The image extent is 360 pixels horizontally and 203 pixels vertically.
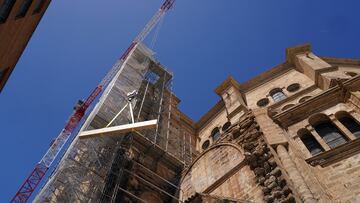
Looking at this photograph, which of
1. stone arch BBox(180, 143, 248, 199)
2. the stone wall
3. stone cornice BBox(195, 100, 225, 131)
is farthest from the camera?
stone cornice BBox(195, 100, 225, 131)

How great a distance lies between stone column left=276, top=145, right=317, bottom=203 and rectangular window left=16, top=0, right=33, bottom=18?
11689mm

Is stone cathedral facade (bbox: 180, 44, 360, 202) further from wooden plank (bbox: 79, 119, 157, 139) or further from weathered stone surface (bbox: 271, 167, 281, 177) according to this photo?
wooden plank (bbox: 79, 119, 157, 139)

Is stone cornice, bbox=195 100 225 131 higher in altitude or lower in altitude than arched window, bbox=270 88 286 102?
higher

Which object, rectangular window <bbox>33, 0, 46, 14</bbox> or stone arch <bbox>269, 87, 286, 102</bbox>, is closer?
rectangular window <bbox>33, 0, 46, 14</bbox>

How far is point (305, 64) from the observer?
24312mm

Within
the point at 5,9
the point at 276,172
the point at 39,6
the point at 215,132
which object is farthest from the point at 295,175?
the point at 215,132

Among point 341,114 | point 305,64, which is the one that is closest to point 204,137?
point 305,64

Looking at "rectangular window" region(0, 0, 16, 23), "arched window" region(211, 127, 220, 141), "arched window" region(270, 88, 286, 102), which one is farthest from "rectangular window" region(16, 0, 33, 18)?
"arched window" region(270, 88, 286, 102)

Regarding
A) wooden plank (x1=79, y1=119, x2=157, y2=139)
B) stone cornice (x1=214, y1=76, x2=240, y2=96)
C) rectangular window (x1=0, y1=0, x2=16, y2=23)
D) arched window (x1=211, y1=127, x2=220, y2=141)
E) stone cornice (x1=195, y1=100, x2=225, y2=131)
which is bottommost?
rectangular window (x1=0, y1=0, x2=16, y2=23)

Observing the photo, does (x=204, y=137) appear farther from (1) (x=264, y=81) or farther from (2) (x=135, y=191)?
(2) (x=135, y=191)

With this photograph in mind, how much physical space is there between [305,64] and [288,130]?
30.7 ft

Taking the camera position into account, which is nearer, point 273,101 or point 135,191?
point 135,191

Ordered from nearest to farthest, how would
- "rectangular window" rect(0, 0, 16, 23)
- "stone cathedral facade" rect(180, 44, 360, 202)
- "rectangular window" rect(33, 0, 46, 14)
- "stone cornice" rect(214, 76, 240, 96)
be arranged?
"rectangular window" rect(0, 0, 16, 23), "stone cathedral facade" rect(180, 44, 360, 202), "rectangular window" rect(33, 0, 46, 14), "stone cornice" rect(214, 76, 240, 96)

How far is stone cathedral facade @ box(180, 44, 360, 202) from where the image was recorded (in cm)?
1227
